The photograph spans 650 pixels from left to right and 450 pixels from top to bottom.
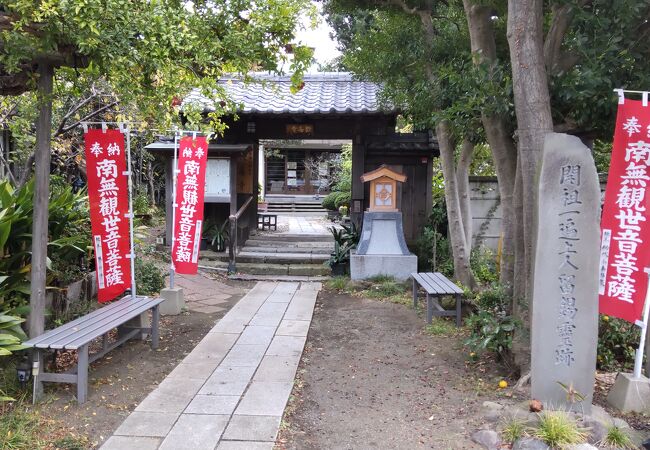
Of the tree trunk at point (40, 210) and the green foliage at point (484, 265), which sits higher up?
the tree trunk at point (40, 210)

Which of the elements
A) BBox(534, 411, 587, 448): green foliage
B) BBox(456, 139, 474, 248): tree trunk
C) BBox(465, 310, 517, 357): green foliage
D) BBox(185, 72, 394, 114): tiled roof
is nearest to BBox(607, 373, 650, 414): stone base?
BBox(534, 411, 587, 448): green foliage

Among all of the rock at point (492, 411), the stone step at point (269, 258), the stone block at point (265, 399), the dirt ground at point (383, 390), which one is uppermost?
the stone step at point (269, 258)

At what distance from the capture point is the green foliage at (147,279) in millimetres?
7480

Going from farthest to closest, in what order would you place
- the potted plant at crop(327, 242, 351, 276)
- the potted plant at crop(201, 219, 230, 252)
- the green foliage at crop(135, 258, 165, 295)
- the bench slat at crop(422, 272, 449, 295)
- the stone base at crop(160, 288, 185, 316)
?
the potted plant at crop(201, 219, 230, 252) < the potted plant at crop(327, 242, 351, 276) < the green foliage at crop(135, 258, 165, 295) < the stone base at crop(160, 288, 185, 316) < the bench slat at crop(422, 272, 449, 295)

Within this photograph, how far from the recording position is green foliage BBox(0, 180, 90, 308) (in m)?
4.70

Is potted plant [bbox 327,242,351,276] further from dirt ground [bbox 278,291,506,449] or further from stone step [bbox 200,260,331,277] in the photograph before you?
dirt ground [bbox 278,291,506,449]

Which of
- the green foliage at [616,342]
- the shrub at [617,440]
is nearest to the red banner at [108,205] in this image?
the shrub at [617,440]

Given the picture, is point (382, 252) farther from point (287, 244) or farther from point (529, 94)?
point (529, 94)

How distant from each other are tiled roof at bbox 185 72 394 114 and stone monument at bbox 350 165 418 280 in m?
1.32

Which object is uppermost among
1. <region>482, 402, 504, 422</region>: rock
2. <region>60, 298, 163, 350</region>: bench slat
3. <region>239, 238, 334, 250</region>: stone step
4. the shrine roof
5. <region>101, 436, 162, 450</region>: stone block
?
the shrine roof

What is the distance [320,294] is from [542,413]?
5.46 m

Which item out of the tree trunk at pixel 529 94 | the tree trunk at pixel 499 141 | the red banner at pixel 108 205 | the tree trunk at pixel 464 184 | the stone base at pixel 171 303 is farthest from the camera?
the tree trunk at pixel 464 184

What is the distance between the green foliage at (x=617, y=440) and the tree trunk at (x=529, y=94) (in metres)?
1.05

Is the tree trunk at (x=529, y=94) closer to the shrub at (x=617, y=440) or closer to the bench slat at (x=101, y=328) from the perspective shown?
the shrub at (x=617, y=440)
